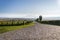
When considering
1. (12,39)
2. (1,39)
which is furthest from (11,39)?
(1,39)

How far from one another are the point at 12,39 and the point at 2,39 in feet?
3.79

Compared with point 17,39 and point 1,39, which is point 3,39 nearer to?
point 1,39

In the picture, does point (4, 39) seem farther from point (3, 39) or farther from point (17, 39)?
point (17, 39)

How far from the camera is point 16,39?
Result: 16.6 meters

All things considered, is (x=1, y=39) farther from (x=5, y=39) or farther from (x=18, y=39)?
(x=18, y=39)

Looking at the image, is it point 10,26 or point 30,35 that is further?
point 10,26

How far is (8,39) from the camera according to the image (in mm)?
16500

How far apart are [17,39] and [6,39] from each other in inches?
50.5

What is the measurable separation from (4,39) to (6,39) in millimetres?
231

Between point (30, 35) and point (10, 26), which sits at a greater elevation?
point (30, 35)

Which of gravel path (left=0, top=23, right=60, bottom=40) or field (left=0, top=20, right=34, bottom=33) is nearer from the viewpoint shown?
gravel path (left=0, top=23, right=60, bottom=40)

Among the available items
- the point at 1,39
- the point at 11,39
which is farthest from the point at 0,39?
the point at 11,39

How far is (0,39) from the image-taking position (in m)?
16.4

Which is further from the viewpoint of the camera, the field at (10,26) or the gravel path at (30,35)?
the field at (10,26)
